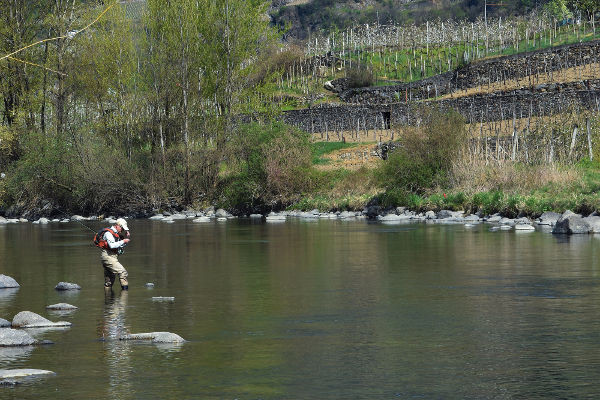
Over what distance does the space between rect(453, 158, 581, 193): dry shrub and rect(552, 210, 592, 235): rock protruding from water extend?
782 cm

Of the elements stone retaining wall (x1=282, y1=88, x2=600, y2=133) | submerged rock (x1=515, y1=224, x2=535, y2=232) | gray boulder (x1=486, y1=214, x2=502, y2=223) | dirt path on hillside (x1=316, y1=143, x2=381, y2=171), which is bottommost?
submerged rock (x1=515, y1=224, x2=535, y2=232)

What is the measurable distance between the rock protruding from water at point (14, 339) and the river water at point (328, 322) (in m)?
0.35

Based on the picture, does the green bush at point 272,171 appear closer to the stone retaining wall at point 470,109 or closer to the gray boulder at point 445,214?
the stone retaining wall at point 470,109

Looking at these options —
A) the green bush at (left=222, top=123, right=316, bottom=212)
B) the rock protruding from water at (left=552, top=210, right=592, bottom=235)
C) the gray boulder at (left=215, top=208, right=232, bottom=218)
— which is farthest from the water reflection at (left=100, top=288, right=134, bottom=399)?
the gray boulder at (left=215, top=208, right=232, bottom=218)

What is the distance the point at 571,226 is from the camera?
114 feet

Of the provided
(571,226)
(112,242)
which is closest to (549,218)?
(571,226)

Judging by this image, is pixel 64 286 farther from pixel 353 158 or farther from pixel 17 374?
pixel 353 158

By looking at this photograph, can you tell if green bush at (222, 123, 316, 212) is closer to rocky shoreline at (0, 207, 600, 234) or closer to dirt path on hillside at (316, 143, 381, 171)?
rocky shoreline at (0, 207, 600, 234)

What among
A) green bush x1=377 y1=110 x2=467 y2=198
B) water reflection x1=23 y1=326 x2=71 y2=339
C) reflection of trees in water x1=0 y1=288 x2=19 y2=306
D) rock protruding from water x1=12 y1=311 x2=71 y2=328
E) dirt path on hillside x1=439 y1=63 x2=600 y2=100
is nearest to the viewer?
water reflection x1=23 y1=326 x2=71 y2=339

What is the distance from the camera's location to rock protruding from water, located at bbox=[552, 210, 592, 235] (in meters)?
34.9

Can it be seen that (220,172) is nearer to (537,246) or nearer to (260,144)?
(260,144)

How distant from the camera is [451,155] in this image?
4984cm

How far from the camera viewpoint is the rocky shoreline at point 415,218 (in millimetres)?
35469

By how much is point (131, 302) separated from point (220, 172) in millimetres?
42583
